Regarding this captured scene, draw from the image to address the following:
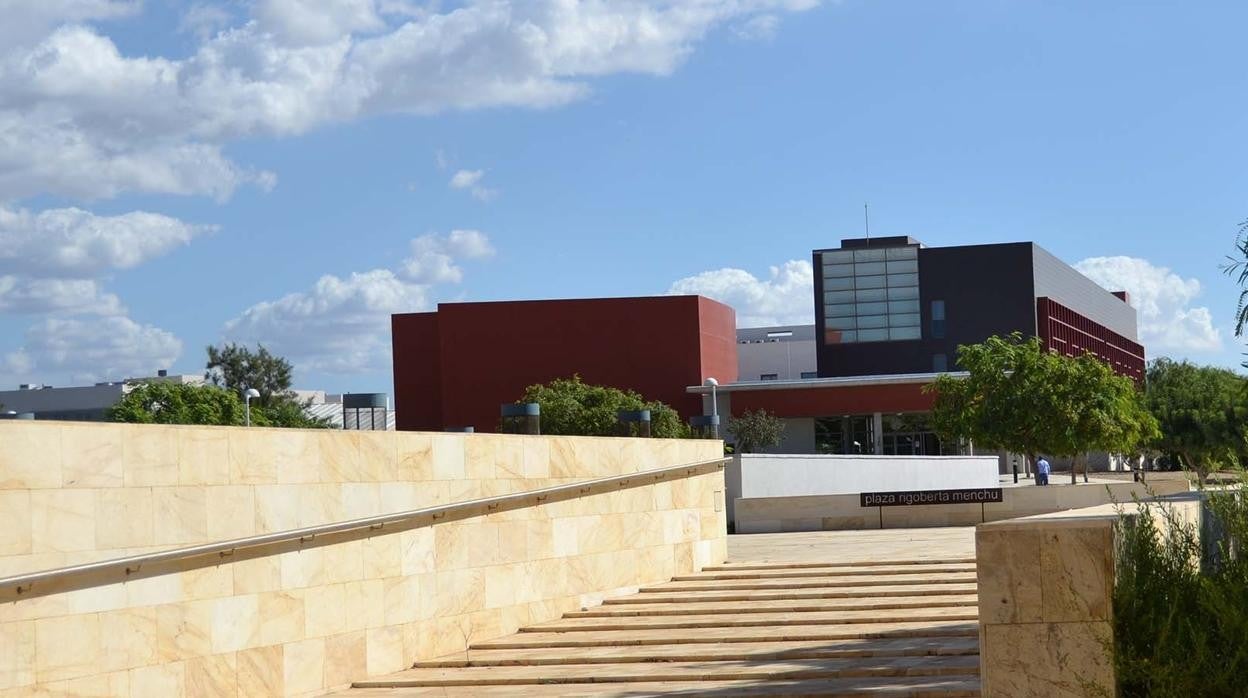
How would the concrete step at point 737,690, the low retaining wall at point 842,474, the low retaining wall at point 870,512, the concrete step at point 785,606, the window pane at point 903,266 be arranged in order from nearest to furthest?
the concrete step at point 737,690 → the concrete step at point 785,606 → the low retaining wall at point 870,512 → the low retaining wall at point 842,474 → the window pane at point 903,266

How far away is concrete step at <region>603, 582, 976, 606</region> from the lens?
15.2 metres

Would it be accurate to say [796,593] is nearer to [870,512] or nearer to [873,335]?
[870,512]

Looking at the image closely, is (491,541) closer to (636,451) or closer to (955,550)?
(636,451)

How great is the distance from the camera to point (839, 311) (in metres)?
87.1

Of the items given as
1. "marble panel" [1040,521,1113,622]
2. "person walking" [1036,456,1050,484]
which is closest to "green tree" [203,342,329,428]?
"person walking" [1036,456,1050,484]

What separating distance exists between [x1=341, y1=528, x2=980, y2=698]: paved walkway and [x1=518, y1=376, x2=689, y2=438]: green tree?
4228 centimetres

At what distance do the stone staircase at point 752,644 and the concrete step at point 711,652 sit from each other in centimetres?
1

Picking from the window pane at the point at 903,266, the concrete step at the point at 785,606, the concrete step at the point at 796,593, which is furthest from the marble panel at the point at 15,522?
the window pane at the point at 903,266

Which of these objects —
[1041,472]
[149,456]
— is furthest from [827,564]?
[1041,472]

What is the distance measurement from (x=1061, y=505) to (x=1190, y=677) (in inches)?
866

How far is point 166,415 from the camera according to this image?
2589 inches

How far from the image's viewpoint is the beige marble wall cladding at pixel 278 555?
30.1ft

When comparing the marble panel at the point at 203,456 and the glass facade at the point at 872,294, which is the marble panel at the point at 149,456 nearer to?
the marble panel at the point at 203,456

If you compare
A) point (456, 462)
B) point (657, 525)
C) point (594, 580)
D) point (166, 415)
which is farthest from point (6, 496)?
point (166, 415)
